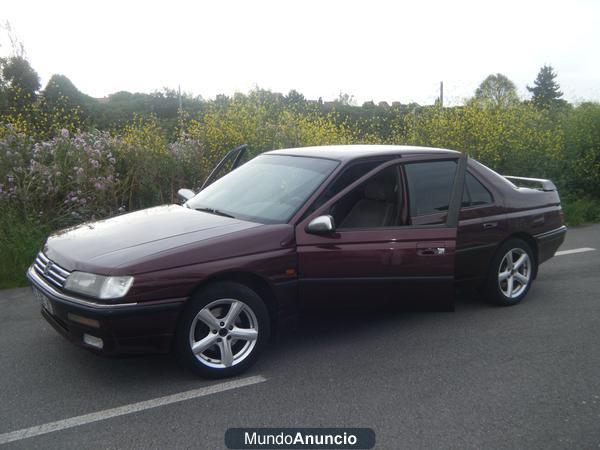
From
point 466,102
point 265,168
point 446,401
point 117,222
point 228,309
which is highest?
point 466,102

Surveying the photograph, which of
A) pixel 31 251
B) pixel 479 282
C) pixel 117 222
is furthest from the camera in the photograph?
pixel 31 251

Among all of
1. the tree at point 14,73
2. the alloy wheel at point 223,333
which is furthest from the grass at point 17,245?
the tree at point 14,73

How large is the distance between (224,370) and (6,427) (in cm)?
135

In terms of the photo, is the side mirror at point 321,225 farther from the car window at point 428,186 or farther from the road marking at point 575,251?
the road marking at point 575,251

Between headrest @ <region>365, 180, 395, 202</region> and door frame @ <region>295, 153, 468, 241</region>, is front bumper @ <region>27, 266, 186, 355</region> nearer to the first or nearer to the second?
door frame @ <region>295, 153, 468, 241</region>

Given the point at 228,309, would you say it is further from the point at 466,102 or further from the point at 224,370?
the point at 466,102

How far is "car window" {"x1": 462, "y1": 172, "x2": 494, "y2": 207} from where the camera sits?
5.23 meters

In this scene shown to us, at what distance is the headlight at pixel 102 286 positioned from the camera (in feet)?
11.8

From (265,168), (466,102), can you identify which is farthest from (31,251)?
(466,102)

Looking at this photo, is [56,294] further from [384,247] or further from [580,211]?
[580,211]

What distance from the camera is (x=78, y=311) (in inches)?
144

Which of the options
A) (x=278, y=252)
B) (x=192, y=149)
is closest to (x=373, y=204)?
(x=278, y=252)

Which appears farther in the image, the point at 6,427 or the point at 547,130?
the point at 547,130

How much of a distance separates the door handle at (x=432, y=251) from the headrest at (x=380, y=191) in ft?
1.61
